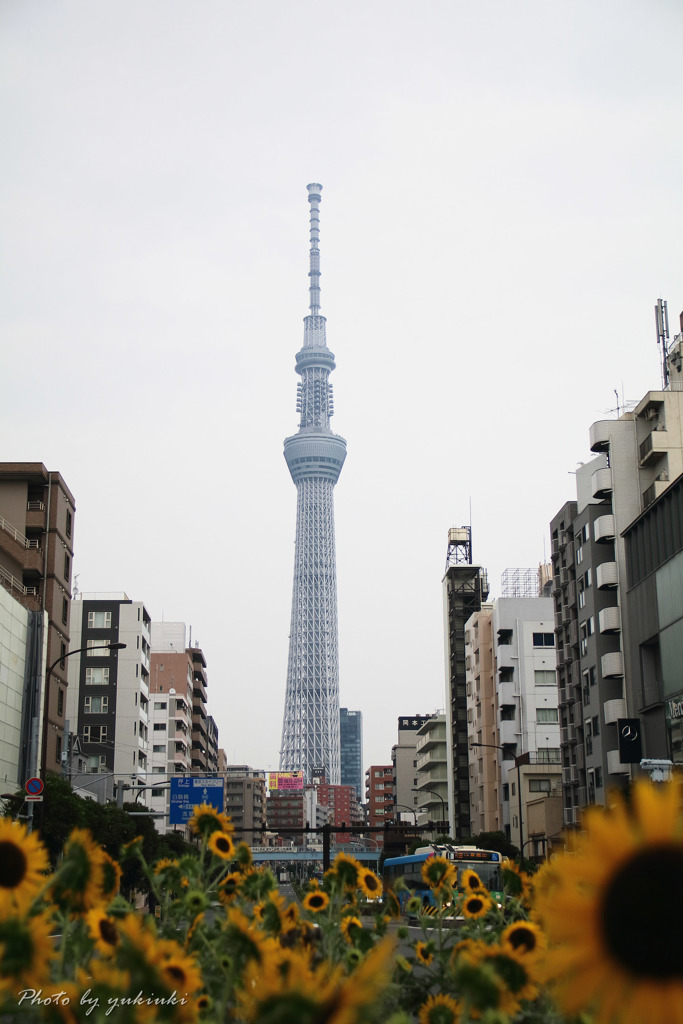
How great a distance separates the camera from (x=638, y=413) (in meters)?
68.8

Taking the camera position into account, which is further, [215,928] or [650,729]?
[650,729]

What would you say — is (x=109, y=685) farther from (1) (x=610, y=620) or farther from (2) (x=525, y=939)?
(2) (x=525, y=939)

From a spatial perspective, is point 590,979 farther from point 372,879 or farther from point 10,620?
point 10,620

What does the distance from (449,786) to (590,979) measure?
414 ft

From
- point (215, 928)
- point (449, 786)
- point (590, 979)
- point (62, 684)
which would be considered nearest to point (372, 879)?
point (215, 928)

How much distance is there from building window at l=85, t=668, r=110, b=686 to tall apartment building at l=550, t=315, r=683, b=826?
47602 mm

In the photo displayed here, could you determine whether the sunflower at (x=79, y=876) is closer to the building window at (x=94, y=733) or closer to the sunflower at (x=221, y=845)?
the sunflower at (x=221, y=845)

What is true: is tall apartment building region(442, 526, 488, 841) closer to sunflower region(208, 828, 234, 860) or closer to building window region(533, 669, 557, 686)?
building window region(533, 669, 557, 686)

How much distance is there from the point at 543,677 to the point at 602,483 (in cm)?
3532

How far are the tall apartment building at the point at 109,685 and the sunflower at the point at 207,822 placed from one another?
10003 cm

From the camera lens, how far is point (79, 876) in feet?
16.9

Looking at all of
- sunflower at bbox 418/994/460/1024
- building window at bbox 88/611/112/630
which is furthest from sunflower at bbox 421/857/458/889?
building window at bbox 88/611/112/630

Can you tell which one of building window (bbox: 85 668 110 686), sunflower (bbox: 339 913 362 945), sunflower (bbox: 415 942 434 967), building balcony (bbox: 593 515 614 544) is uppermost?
building balcony (bbox: 593 515 614 544)

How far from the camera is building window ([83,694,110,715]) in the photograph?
10800 centimetres
